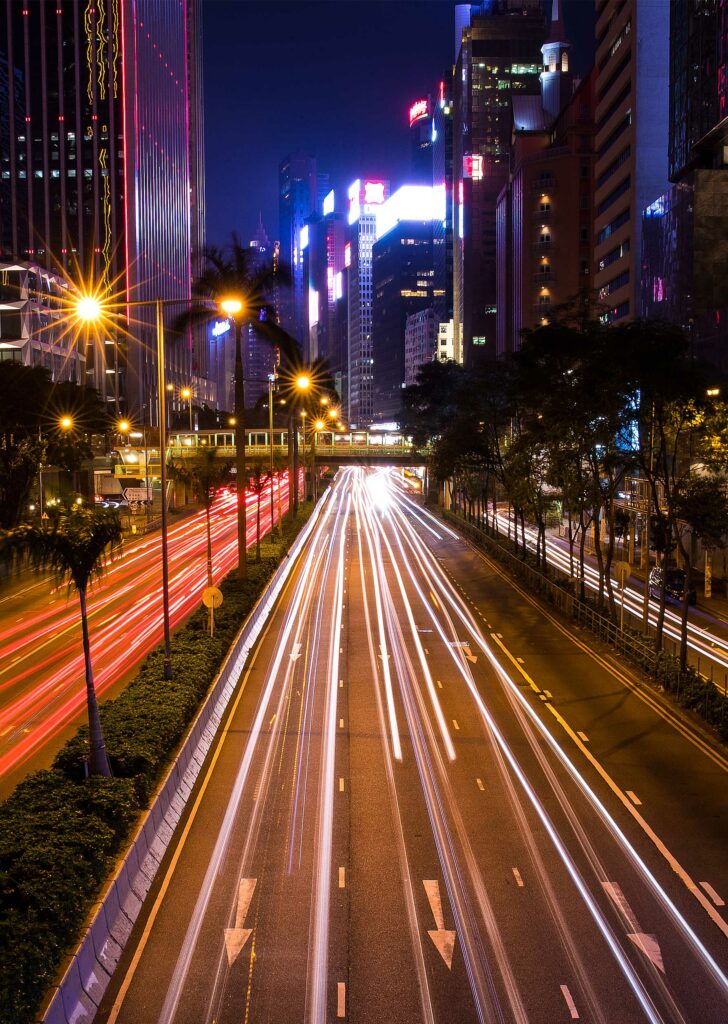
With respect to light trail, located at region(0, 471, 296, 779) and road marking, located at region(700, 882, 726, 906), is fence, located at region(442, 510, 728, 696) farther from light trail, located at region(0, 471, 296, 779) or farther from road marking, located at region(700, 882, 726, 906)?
light trail, located at region(0, 471, 296, 779)

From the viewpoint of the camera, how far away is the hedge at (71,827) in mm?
9711

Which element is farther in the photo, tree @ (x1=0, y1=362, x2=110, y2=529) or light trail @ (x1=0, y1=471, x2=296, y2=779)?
tree @ (x1=0, y1=362, x2=110, y2=529)

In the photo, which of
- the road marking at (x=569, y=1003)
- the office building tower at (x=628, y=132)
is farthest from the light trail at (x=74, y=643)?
the office building tower at (x=628, y=132)

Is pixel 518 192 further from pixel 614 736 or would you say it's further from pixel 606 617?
pixel 614 736

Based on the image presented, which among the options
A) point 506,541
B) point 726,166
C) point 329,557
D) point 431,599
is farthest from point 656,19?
point 431,599

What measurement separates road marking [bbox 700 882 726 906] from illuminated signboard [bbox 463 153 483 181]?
6801 inches

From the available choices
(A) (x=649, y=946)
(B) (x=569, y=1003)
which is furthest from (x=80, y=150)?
(B) (x=569, y=1003)

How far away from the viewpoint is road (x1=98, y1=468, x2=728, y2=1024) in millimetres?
10859

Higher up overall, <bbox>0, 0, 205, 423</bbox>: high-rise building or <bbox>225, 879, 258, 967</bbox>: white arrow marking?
<bbox>0, 0, 205, 423</bbox>: high-rise building

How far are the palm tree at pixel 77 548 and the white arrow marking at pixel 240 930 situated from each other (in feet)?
11.0

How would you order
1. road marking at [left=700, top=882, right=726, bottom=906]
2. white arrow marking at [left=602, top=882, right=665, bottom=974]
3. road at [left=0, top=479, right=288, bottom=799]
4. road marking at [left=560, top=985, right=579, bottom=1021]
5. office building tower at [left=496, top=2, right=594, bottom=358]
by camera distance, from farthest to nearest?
office building tower at [left=496, top=2, right=594, bottom=358], road at [left=0, top=479, right=288, bottom=799], road marking at [left=700, top=882, right=726, bottom=906], white arrow marking at [left=602, top=882, right=665, bottom=974], road marking at [left=560, top=985, right=579, bottom=1021]

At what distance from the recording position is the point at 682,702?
23.5m

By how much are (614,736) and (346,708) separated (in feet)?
22.5

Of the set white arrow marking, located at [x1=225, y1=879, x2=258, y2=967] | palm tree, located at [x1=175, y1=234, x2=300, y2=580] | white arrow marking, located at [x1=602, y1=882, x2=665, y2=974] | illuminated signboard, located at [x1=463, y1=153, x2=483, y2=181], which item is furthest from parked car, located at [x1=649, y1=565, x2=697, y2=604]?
illuminated signboard, located at [x1=463, y1=153, x2=483, y2=181]
